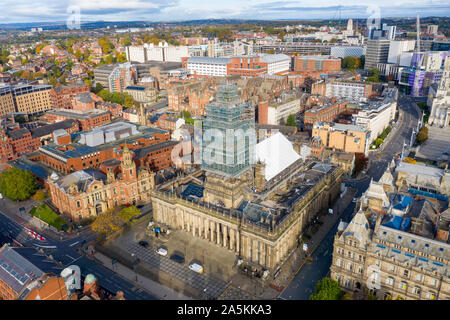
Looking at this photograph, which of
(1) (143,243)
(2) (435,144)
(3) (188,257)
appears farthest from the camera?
(2) (435,144)

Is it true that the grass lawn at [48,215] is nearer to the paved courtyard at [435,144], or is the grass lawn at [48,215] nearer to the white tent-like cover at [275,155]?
the white tent-like cover at [275,155]

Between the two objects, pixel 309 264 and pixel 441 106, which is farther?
pixel 441 106

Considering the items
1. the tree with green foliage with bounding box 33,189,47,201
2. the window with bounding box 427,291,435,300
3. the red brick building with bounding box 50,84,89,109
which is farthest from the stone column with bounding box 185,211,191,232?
the red brick building with bounding box 50,84,89,109

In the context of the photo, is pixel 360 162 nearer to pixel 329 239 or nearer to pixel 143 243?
pixel 329 239

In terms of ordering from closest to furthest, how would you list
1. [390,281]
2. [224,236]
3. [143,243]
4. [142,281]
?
[390,281] < [142,281] < [224,236] < [143,243]

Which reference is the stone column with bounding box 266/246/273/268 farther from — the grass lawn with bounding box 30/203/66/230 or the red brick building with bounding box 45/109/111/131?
the red brick building with bounding box 45/109/111/131

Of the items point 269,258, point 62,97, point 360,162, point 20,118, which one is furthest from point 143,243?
point 62,97
